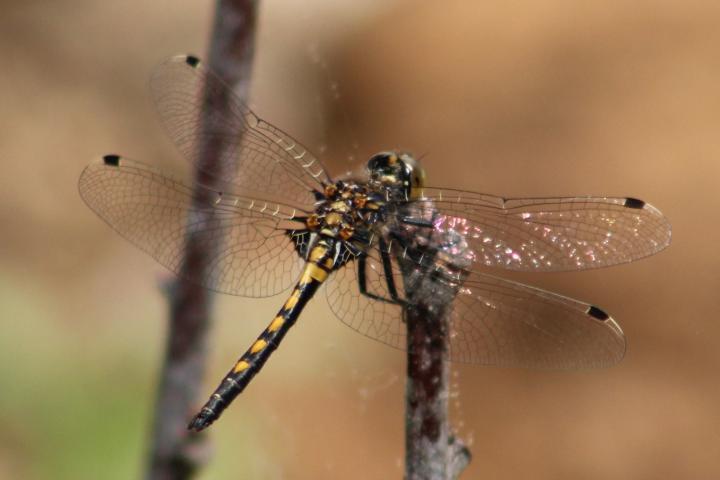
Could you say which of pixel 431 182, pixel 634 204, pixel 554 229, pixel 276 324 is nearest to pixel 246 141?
pixel 276 324

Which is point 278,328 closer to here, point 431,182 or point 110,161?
point 110,161

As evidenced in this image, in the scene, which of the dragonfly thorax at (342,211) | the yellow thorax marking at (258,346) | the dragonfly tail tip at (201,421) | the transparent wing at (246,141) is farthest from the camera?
the transparent wing at (246,141)

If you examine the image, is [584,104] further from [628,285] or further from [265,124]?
[265,124]

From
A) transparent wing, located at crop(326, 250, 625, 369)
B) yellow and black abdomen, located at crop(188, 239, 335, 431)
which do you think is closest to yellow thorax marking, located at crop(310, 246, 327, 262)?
yellow and black abdomen, located at crop(188, 239, 335, 431)

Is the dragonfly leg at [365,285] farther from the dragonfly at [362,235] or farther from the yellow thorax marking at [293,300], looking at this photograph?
the yellow thorax marking at [293,300]

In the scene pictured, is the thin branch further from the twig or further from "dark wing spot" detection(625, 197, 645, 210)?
"dark wing spot" detection(625, 197, 645, 210)

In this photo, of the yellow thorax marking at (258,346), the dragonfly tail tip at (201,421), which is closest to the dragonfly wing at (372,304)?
the yellow thorax marking at (258,346)
